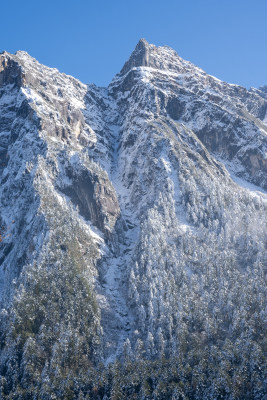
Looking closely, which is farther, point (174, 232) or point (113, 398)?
point (174, 232)

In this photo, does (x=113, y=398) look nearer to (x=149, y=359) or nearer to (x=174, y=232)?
(x=149, y=359)

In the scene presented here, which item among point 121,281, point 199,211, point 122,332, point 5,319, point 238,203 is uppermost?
point 238,203

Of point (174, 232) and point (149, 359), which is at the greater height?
point (174, 232)

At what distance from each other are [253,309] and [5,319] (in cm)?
Result: 7782

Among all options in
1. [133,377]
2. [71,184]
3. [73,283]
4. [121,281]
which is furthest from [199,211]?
[133,377]

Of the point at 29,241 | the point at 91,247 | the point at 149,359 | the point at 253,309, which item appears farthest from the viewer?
the point at 91,247

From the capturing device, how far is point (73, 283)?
130750 millimetres

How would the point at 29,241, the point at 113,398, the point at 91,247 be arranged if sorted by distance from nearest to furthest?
1. the point at 113,398
2. the point at 29,241
3. the point at 91,247

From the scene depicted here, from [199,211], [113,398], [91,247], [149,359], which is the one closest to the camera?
[113,398]

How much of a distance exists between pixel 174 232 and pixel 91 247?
1462 inches

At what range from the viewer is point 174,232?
17225cm

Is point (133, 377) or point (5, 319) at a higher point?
point (133, 377)

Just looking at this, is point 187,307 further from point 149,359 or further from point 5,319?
point 5,319

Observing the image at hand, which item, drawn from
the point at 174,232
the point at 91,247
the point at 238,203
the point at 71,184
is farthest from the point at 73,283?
the point at 238,203
